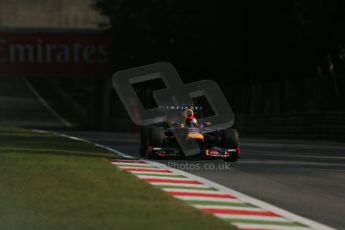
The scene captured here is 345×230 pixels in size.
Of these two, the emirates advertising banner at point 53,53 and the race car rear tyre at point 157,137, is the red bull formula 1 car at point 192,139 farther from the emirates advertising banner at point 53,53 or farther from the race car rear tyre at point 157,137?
the emirates advertising banner at point 53,53

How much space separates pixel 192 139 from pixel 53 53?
40332mm

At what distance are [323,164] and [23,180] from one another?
8572mm

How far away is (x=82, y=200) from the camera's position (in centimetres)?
1146

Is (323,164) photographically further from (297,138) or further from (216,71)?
(216,71)

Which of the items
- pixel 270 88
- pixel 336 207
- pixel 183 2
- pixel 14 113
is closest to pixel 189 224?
pixel 336 207

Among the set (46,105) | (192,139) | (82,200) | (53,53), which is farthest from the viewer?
(46,105)

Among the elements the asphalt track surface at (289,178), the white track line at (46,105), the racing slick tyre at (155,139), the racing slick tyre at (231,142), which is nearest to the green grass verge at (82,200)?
the asphalt track surface at (289,178)

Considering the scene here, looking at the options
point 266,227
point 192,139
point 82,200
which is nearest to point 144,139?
point 192,139

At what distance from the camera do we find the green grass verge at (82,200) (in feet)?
31.8

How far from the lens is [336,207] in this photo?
478 inches

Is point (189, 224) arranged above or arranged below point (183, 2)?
below

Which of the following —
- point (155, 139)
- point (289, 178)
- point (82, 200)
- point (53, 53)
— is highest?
point (53, 53)

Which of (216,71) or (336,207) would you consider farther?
(216,71)

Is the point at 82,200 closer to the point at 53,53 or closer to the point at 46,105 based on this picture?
the point at 53,53
